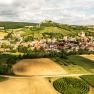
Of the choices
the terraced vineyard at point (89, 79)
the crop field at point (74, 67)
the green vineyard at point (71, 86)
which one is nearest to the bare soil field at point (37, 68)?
the crop field at point (74, 67)

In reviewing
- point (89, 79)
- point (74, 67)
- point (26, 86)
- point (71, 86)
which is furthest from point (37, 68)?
point (26, 86)

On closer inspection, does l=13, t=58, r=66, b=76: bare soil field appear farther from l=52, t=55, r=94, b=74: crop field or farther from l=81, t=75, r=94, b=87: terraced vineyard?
l=81, t=75, r=94, b=87: terraced vineyard

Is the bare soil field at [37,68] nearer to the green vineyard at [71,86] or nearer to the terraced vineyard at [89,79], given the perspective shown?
the terraced vineyard at [89,79]

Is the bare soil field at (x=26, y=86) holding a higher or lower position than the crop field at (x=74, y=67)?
higher

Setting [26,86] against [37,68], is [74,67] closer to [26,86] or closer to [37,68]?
[37,68]

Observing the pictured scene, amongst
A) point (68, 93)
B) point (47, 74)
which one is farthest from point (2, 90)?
point (47, 74)

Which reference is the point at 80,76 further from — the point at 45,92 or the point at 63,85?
the point at 45,92
